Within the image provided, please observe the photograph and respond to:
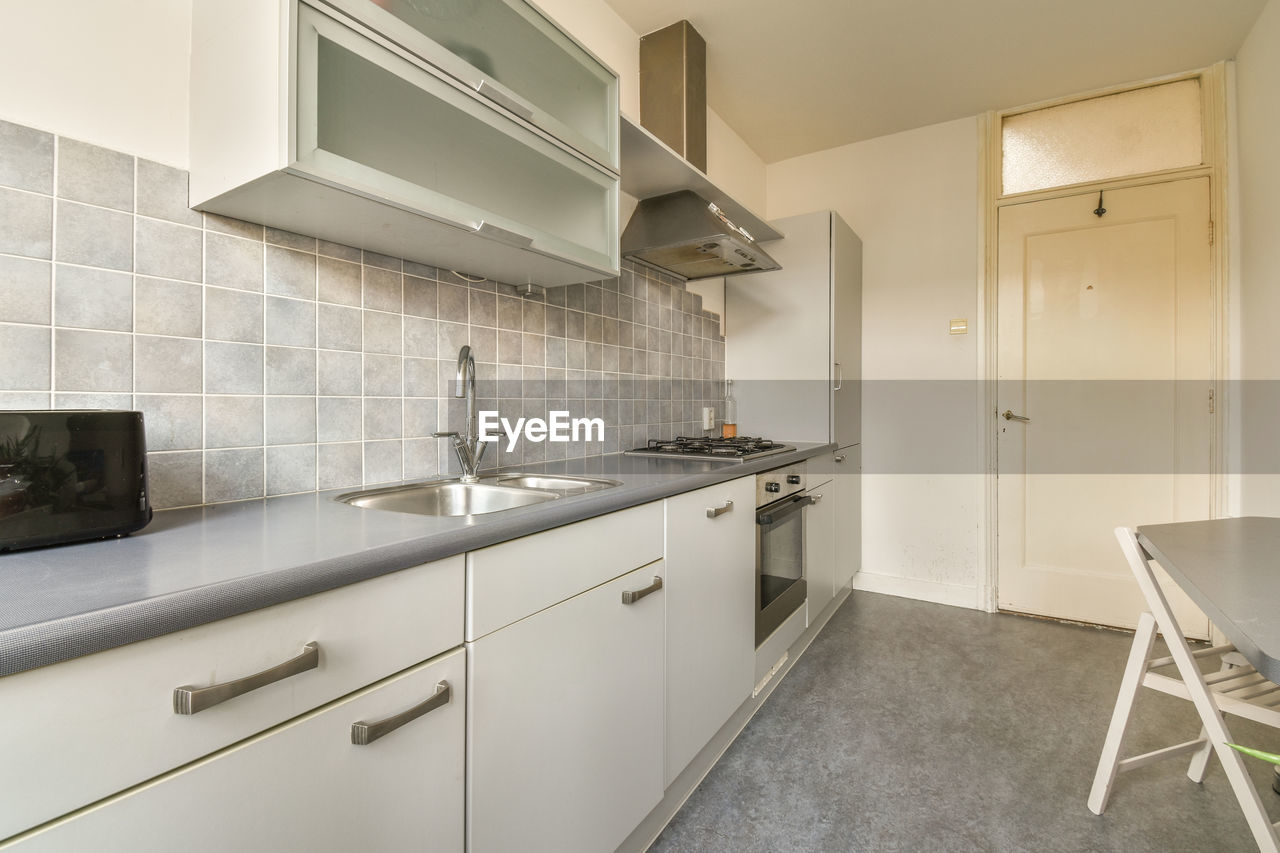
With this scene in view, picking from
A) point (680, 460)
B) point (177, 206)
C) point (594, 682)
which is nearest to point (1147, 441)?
point (680, 460)

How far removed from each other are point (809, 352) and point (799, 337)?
10cm

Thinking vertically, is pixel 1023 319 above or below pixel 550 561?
above

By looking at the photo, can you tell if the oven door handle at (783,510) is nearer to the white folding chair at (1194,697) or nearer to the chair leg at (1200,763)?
the white folding chair at (1194,697)

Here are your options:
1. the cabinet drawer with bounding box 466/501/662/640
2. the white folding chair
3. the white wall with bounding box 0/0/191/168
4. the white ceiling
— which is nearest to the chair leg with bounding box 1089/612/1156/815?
the white folding chair

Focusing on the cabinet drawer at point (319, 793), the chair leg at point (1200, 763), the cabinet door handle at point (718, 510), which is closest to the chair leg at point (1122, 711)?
the chair leg at point (1200, 763)

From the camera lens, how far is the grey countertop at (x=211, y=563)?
0.51 meters

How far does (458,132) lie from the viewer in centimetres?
133

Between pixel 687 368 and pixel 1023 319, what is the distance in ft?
6.04

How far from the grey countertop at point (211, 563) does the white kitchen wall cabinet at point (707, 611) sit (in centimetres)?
37

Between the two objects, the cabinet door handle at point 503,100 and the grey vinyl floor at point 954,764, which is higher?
the cabinet door handle at point 503,100

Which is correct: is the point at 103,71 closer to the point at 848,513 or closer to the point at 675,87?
the point at 675,87

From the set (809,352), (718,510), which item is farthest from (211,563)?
(809,352)

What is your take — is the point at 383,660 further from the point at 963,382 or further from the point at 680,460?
the point at 963,382

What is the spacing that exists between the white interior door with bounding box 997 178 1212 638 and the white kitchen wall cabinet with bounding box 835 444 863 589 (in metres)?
0.72
